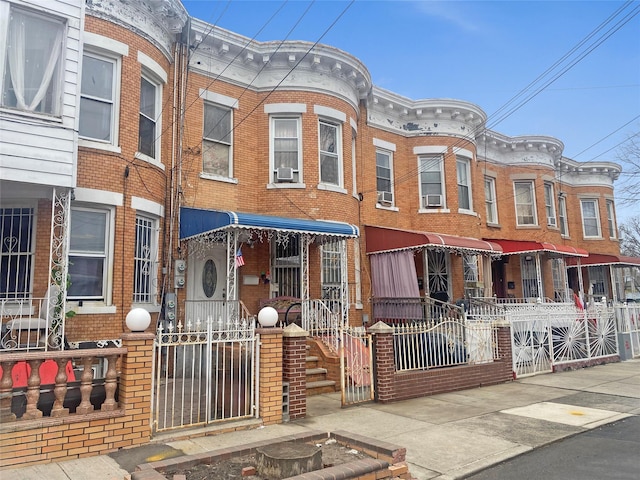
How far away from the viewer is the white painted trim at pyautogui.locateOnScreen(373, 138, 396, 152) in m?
16.8

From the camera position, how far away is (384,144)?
17078mm

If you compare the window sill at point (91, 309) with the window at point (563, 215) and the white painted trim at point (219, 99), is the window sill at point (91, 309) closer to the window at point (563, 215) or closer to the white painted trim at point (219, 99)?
the white painted trim at point (219, 99)

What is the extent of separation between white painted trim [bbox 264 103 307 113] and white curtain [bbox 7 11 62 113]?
593cm

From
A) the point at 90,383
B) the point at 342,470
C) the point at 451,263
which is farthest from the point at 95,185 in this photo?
the point at 451,263

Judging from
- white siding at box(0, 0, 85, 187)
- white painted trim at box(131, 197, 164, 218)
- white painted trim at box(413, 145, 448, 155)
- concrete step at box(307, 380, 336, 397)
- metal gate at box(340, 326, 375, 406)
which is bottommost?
concrete step at box(307, 380, 336, 397)

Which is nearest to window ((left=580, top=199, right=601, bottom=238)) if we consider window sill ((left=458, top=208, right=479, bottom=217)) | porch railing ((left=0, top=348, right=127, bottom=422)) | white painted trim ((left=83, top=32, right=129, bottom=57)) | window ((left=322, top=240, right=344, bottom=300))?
window sill ((left=458, top=208, right=479, bottom=217))

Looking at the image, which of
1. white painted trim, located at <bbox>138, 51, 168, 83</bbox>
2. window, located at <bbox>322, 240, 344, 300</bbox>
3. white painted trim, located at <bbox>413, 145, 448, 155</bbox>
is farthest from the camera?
white painted trim, located at <bbox>413, 145, 448, 155</bbox>

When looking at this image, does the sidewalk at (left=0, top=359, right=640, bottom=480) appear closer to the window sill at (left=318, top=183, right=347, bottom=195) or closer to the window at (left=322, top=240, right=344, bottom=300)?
the window at (left=322, top=240, right=344, bottom=300)

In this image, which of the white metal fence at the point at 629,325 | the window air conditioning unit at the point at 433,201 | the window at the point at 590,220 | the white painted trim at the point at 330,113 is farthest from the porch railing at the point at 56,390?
the window at the point at 590,220

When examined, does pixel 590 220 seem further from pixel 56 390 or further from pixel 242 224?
pixel 56 390

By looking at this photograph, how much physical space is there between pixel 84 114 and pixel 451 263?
1258cm

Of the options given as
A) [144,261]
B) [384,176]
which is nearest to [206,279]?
[144,261]

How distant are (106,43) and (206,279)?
19.1ft

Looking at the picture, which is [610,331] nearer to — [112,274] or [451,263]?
[451,263]
